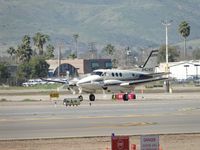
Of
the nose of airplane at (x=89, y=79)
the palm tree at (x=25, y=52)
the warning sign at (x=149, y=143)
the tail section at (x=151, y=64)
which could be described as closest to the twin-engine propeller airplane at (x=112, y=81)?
the nose of airplane at (x=89, y=79)

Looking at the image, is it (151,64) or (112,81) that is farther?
(151,64)

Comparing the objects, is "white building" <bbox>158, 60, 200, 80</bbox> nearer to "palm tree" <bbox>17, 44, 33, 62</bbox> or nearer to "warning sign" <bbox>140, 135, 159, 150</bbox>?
"palm tree" <bbox>17, 44, 33, 62</bbox>

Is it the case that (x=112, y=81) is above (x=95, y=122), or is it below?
above

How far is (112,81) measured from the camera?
2657 inches

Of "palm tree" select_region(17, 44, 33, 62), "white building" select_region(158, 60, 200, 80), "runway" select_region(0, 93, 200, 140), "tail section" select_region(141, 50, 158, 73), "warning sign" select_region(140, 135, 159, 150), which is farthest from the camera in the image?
"palm tree" select_region(17, 44, 33, 62)

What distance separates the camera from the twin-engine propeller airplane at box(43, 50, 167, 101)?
217ft

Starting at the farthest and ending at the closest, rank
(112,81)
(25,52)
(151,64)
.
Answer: (25,52)
(151,64)
(112,81)

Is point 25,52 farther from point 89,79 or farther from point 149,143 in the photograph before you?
point 149,143

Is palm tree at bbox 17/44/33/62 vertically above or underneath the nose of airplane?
above

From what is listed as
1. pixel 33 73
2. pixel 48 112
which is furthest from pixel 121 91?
pixel 33 73

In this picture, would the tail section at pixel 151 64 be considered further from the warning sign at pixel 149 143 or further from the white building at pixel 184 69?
the white building at pixel 184 69

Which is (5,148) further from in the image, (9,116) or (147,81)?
(147,81)

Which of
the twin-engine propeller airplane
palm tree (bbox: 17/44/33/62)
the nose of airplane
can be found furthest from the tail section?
palm tree (bbox: 17/44/33/62)

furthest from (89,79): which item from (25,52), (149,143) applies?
(25,52)
